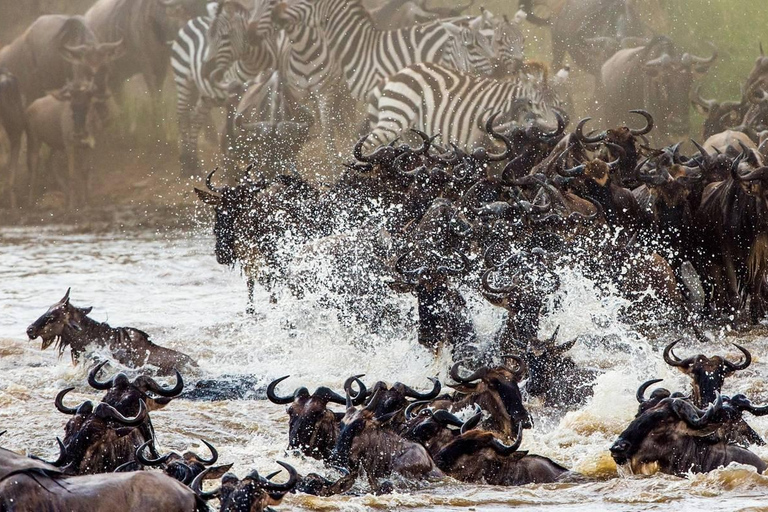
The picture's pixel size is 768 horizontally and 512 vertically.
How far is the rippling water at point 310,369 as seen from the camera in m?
5.40

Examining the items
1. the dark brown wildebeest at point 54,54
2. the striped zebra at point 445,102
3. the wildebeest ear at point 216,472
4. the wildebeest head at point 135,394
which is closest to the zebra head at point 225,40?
the dark brown wildebeest at point 54,54

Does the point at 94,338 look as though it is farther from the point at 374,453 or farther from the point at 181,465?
the point at 181,465

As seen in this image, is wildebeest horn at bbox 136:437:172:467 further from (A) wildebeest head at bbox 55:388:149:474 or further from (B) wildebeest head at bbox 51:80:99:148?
(B) wildebeest head at bbox 51:80:99:148

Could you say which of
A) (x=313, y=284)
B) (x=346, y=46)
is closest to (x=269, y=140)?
(x=346, y=46)

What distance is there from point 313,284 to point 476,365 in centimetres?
265

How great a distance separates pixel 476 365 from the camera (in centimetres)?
730

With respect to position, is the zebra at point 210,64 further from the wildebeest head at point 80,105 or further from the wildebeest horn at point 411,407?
the wildebeest horn at point 411,407

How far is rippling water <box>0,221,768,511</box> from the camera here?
5.40m

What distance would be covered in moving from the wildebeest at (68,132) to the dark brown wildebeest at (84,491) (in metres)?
17.0

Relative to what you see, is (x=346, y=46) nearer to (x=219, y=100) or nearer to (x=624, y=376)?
(x=219, y=100)

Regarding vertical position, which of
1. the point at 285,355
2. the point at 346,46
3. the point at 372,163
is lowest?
the point at 285,355

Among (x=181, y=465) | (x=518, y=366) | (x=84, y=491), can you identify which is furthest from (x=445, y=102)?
(x=84, y=491)

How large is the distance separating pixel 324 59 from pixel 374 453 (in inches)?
636

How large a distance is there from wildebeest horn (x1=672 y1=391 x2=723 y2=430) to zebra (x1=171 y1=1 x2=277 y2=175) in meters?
16.5
